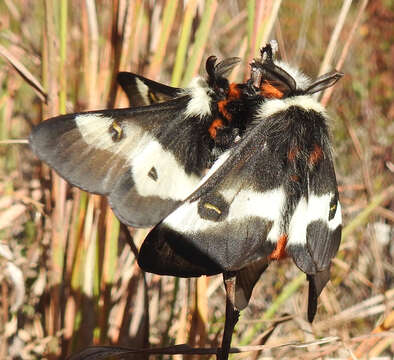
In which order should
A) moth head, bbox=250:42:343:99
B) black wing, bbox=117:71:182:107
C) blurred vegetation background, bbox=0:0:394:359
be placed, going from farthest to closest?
blurred vegetation background, bbox=0:0:394:359, black wing, bbox=117:71:182:107, moth head, bbox=250:42:343:99

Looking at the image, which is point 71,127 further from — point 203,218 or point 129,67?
point 129,67

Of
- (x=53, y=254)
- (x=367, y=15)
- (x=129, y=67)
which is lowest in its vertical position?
(x=53, y=254)

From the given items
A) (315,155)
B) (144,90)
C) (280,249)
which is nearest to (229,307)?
(280,249)

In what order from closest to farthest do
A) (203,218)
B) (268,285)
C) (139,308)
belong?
(203,218)
(139,308)
(268,285)

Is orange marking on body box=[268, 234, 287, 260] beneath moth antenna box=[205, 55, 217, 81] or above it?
beneath

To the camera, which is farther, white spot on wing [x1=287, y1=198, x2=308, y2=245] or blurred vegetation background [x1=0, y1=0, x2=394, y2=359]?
blurred vegetation background [x1=0, y1=0, x2=394, y2=359]

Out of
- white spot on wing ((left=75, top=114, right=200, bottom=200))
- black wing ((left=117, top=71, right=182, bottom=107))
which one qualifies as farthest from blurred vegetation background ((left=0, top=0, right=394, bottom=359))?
white spot on wing ((left=75, top=114, right=200, bottom=200))

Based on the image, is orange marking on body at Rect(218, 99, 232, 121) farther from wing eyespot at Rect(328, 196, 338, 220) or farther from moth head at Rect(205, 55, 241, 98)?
wing eyespot at Rect(328, 196, 338, 220)

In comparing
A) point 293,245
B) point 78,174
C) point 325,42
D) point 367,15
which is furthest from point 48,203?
point 367,15
